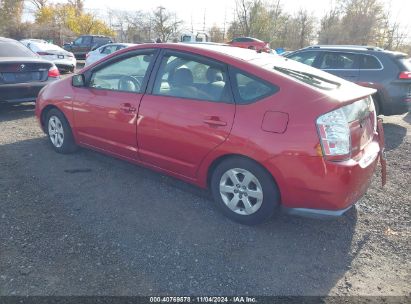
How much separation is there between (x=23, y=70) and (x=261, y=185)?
5724mm

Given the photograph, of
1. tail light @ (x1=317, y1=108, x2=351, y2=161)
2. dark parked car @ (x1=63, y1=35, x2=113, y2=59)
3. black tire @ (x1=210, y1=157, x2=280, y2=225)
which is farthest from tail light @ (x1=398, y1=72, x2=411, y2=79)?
dark parked car @ (x1=63, y1=35, x2=113, y2=59)

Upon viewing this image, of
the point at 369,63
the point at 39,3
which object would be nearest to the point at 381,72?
the point at 369,63

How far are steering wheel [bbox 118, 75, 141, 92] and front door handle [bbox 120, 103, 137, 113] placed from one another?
0.63ft

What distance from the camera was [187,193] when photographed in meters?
3.84

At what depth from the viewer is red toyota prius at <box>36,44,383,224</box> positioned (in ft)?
8.95

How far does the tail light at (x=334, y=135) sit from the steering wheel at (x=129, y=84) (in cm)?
208

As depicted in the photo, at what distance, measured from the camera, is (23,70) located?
6.54 m

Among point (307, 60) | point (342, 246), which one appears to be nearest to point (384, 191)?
point (342, 246)

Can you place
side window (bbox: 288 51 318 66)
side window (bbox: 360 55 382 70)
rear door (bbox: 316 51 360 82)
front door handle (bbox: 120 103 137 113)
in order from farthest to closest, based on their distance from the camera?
1. side window (bbox: 288 51 318 66)
2. rear door (bbox: 316 51 360 82)
3. side window (bbox: 360 55 382 70)
4. front door handle (bbox: 120 103 137 113)

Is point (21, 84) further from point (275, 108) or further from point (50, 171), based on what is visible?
point (275, 108)

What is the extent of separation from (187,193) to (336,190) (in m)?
1.71

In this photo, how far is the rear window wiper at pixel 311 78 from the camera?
3.04 meters

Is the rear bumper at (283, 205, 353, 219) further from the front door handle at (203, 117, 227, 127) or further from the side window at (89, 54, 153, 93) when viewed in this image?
the side window at (89, 54, 153, 93)

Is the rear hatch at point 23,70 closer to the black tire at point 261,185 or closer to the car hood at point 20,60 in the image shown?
the car hood at point 20,60
